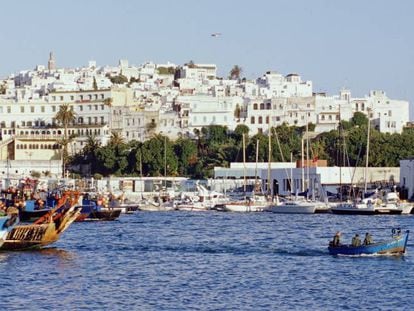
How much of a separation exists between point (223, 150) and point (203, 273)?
3808 inches

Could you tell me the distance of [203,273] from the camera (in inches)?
1852

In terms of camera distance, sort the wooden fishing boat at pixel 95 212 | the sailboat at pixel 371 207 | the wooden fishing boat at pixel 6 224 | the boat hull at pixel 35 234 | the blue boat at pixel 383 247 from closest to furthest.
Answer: the blue boat at pixel 383 247, the wooden fishing boat at pixel 6 224, the boat hull at pixel 35 234, the wooden fishing boat at pixel 95 212, the sailboat at pixel 371 207

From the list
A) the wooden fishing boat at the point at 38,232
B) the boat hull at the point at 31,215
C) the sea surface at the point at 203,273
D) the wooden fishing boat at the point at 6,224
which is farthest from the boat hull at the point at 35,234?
the boat hull at the point at 31,215

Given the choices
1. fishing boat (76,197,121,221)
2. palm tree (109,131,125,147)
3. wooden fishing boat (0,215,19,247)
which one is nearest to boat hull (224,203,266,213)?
fishing boat (76,197,121,221)

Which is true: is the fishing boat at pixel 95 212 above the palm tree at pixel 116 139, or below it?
below

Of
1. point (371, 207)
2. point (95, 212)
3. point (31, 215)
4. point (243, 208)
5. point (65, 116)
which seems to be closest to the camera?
point (31, 215)

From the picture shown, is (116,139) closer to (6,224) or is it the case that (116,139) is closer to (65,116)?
(65,116)

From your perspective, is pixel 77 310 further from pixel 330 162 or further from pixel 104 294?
pixel 330 162

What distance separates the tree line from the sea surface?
6297 centimetres

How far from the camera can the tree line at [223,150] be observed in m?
132

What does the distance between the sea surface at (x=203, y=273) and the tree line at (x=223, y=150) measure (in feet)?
207

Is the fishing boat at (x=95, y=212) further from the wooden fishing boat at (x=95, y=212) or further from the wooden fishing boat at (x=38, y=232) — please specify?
the wooden fishing boat at (x=38, y=232)

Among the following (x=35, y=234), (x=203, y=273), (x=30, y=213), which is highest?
(x=30, y=213)

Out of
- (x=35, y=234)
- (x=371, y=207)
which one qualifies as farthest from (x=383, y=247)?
(x=371, y=207)
